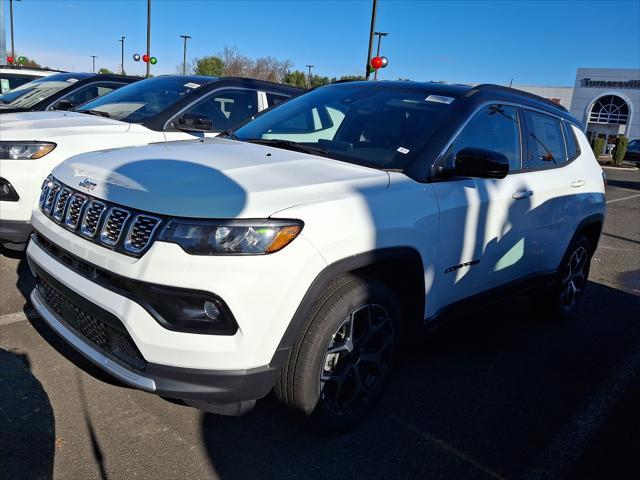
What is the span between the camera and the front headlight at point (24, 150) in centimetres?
441

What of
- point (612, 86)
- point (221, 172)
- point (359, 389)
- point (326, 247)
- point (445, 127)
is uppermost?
point (612, 86)

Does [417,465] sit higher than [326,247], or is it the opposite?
[326,247]

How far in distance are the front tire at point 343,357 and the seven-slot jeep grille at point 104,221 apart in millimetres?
801

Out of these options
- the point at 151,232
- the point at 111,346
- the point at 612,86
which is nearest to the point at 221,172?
the point at 151,232

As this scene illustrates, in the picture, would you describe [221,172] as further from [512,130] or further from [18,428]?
[512,130]

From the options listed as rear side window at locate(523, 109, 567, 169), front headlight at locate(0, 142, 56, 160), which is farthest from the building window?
front headlight at locate(0, 142, 56, 160)

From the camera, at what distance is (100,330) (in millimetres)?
2467

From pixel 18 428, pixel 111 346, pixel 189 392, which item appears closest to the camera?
pixel 189 392

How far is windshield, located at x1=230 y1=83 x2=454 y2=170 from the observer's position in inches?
128

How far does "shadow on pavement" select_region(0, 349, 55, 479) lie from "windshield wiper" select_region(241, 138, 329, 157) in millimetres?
1893

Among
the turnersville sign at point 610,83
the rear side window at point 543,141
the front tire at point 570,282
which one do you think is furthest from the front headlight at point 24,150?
the turnersville sign at point 610,83

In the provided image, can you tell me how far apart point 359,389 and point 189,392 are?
38.7 inches

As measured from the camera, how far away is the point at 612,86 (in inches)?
2005

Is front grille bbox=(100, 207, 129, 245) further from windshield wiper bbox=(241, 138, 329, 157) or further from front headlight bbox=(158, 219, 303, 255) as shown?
windshield wiper bbox=(241, 138, 329, 157)
